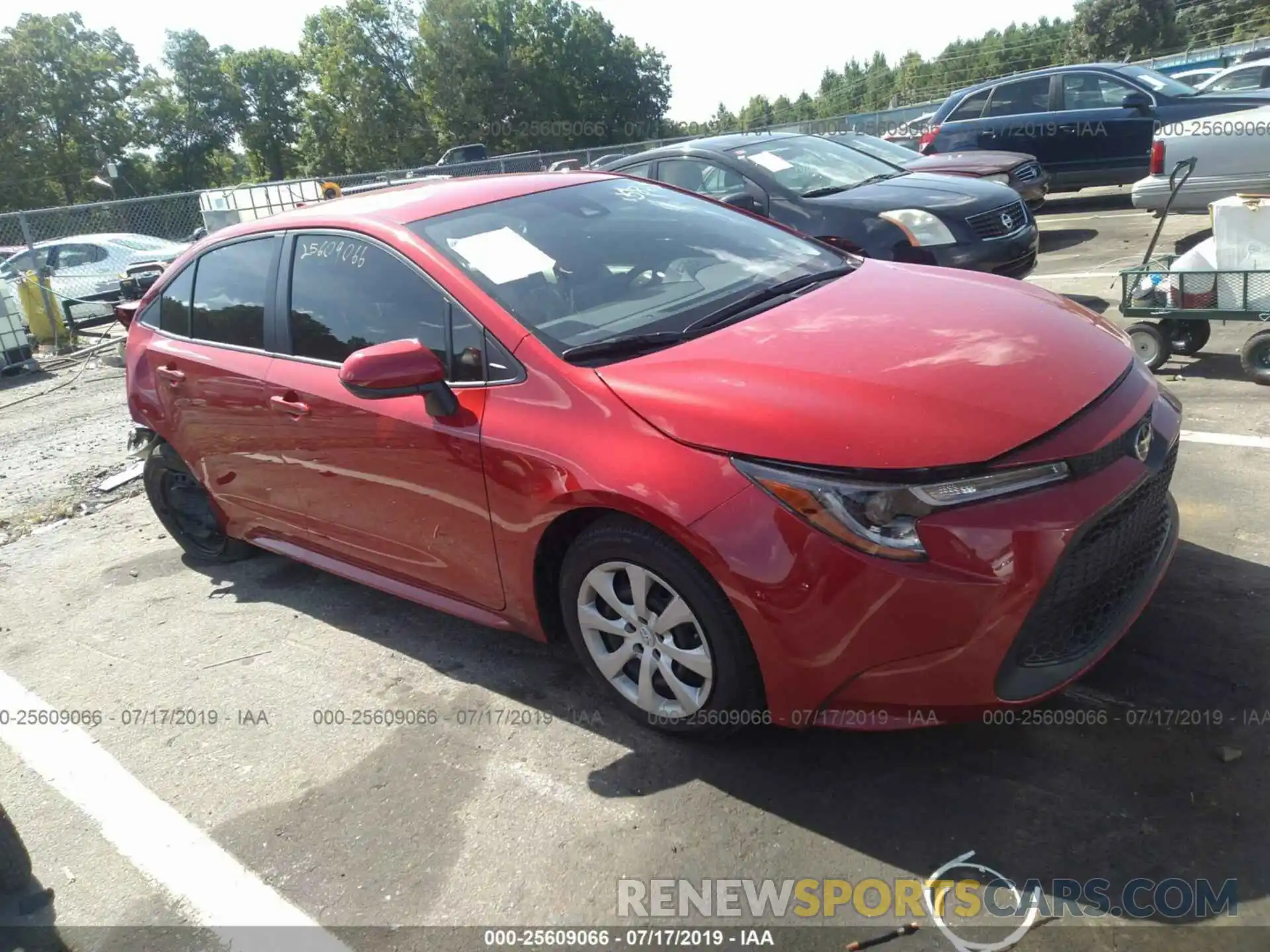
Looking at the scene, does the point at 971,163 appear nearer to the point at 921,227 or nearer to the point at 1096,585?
the point at 921,227

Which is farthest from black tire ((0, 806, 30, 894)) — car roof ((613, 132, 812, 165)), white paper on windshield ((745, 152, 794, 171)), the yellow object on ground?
the yellow object on ground

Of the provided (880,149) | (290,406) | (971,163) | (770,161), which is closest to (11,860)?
(290,406)

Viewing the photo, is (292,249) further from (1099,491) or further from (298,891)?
(1099,491)

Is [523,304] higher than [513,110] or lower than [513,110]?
lower

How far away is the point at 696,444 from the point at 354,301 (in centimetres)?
167

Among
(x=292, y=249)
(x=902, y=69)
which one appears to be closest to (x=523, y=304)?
(x=292, y=249)

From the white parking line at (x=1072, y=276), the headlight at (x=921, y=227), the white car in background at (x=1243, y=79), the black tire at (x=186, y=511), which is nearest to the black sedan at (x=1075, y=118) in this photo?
the white car in background at (x=1243, y=79)

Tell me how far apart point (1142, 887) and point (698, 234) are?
262cm

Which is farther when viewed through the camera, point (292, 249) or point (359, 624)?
point (359, 624)

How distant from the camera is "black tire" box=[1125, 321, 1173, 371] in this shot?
5.44m

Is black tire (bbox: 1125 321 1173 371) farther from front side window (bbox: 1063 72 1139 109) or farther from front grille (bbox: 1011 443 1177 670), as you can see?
front side window (bbox: 1063 72 1139 109)

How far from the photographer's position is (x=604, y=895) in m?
2.43

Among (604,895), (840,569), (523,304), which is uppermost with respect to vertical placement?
(523,304)

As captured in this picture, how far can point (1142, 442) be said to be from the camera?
8.39 ft
